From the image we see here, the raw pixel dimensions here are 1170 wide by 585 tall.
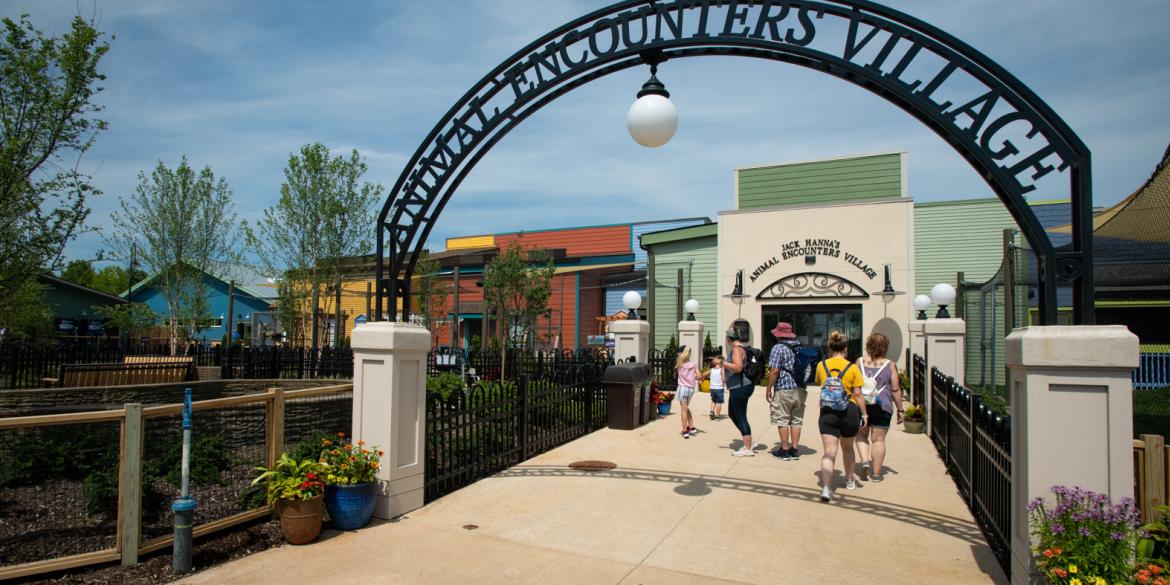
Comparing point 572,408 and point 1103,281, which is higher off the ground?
point 1103,281

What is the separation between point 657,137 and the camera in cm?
578

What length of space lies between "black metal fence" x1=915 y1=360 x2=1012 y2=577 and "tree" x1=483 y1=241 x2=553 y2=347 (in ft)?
62.3

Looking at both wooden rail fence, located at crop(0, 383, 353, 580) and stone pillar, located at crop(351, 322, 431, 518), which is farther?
stone pillar, located at crop(351, 322, 431, 518)

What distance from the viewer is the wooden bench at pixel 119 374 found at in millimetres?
13125

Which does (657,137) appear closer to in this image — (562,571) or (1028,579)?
(562,571)

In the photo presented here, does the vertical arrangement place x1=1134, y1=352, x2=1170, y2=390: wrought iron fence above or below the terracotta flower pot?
above

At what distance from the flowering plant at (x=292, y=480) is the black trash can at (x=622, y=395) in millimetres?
5919

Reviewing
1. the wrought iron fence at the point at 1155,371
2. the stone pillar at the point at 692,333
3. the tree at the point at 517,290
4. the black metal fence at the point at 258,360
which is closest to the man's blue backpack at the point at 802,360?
the stone pillar at the point at 692,333

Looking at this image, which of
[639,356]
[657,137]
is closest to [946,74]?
[657,137]

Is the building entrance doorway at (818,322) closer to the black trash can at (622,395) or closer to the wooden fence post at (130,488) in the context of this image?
the black trash can at (622,395)

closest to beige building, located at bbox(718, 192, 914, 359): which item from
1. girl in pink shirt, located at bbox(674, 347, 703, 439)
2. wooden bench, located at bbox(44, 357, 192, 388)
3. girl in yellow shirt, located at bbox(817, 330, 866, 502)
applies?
girl in pink shirt, located at bbox(674, 347, 703, 439)

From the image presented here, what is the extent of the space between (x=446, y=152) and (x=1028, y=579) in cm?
569

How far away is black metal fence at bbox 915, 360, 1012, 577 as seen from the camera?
4.95 metres

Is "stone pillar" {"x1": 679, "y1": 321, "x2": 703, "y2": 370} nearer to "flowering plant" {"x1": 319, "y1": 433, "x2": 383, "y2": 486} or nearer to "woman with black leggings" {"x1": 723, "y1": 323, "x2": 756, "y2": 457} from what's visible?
"woman with black leggings" {"x1": 723, "y1": 323, "x2": 756, "y2": 457}
